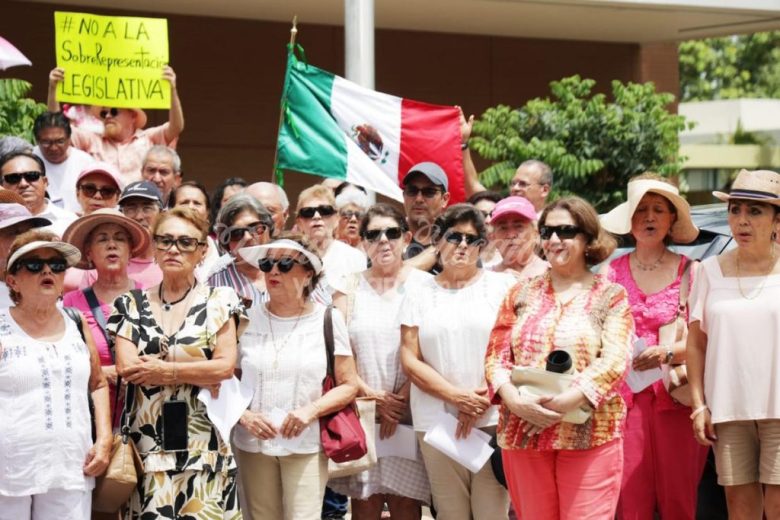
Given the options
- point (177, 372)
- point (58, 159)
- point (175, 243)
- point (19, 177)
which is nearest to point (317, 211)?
point (19, 177)

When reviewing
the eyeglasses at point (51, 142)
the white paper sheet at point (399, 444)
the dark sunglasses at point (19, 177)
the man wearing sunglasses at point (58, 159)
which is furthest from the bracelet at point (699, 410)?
the eyeglasses at point (51, 142)

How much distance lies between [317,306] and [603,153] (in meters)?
8.13

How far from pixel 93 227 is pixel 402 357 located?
70.9 inches

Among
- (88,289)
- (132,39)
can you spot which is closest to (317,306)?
(88,289)

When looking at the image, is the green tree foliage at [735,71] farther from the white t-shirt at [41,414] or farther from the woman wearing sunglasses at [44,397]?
the white t-shirt at [41,414]

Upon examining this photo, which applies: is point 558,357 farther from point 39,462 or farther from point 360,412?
point 39,462

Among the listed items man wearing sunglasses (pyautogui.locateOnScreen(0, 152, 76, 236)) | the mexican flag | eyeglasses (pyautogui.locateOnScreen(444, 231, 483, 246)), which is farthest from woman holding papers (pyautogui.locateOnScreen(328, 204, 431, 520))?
the mexican flag

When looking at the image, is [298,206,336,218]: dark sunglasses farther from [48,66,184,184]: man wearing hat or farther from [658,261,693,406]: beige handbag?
[658,261,693,406]: beige handbag

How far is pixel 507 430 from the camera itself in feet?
20.5

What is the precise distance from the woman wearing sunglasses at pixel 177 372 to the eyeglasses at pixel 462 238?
1262 mm

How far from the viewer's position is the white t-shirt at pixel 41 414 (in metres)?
5.85

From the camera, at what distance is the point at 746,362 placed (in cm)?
620

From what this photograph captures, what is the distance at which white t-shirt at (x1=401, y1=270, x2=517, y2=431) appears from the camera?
22.7 feet

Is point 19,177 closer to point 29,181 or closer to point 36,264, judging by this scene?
point 29,181
